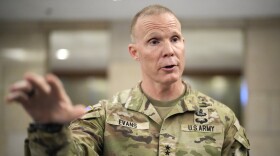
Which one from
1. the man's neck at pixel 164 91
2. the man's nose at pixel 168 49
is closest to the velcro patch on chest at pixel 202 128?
the man's neck at pixel 164 91

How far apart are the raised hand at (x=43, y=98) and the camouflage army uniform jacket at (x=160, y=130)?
0.39 meters

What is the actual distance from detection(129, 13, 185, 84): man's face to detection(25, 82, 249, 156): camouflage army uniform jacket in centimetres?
13

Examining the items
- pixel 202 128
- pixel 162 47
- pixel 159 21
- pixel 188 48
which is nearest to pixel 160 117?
pixel 202 128

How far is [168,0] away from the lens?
7.25 ft

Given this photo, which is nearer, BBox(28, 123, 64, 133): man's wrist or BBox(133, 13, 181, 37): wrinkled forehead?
BBox(28, 123, 64, 133): man's wrist

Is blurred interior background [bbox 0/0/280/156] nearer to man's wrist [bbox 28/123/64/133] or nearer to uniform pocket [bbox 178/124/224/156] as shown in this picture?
uniform pocket [bbox 178/124/224/156]

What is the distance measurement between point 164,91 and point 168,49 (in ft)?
0.60

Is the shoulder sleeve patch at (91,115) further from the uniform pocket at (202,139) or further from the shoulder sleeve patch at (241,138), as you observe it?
the shoulder sleeve patch at (241,138)

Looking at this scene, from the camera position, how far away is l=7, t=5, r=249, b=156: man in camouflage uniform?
137cm

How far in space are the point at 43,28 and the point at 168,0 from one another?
6.07ft

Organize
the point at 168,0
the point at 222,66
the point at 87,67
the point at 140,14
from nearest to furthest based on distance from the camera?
the point at 140,14, the point at 168,0, the point at 222,66, the point at 87,67

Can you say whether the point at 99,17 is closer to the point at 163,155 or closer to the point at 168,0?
the point at 168,0

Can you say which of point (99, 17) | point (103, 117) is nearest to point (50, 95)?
point (103, 117)

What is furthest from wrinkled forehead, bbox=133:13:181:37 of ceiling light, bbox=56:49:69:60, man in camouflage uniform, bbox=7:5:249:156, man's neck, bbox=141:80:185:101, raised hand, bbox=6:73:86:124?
ceiling light, bbox=56:49:69:60
